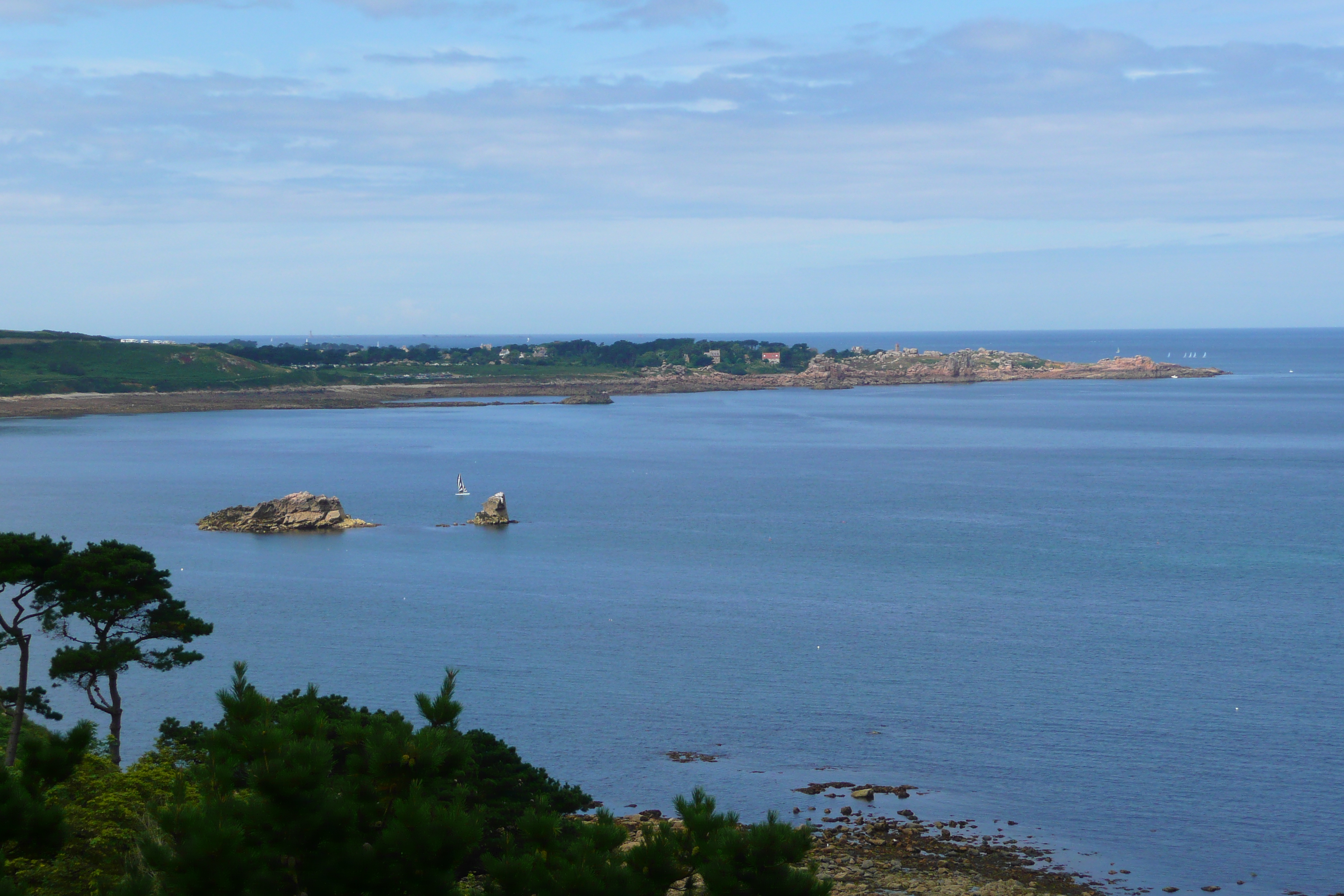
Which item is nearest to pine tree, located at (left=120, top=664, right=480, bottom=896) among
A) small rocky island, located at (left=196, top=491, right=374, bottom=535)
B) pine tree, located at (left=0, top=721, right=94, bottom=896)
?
pine tree, located at (left=0, top=721, right=94, bottom=896)

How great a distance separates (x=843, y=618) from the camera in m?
39.9

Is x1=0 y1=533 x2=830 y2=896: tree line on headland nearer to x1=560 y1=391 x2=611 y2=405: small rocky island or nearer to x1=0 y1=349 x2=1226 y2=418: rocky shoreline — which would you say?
x1=0 y1=349 x2=1226 y2=418: rocky shoreline

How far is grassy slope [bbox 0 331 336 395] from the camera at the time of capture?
14912 cm

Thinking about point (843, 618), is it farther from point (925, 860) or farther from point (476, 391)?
point (476, 391)

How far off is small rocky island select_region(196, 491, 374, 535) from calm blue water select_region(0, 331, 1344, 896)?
1450 millimetres

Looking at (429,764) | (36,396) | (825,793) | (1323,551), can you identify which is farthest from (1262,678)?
(36,396)

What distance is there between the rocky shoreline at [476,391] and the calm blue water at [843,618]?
4777 centimetres

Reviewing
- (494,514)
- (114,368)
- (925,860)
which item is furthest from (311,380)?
(925,860)

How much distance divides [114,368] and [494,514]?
394ft

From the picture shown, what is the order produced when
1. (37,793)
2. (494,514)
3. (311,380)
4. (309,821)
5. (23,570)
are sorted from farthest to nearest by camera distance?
1. (311,380)
2. (494,514)
3. (23,570)
4. (37,793)
5. (309,821)

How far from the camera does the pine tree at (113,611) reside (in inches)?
846

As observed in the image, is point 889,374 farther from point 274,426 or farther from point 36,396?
point 36,396

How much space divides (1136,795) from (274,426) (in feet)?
351

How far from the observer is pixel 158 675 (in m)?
33.6
